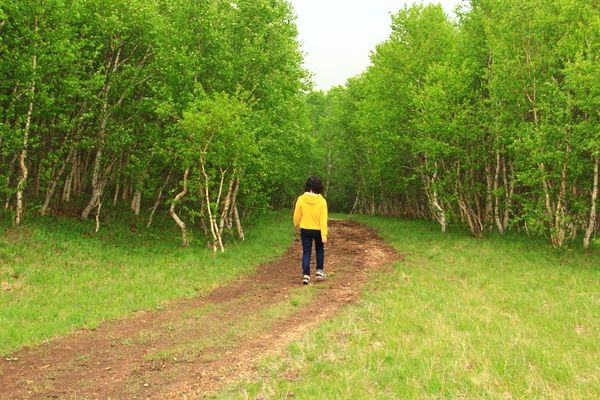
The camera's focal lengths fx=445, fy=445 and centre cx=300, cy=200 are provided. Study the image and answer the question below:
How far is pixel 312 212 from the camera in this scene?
12.9 meters

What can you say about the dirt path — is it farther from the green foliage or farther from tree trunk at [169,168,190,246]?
the green foliage

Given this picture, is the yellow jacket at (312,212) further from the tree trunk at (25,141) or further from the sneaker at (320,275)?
the tree trunk at (25,141)

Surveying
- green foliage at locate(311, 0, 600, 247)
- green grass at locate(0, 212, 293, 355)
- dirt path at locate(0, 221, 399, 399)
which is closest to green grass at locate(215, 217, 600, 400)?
dirt path at locate(0, 221, 399, 399)

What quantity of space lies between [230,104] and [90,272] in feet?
27.0

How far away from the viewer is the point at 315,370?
6.55m

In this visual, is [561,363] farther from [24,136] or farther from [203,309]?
[24,136]

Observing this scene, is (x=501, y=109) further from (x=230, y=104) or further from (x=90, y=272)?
(x=90, y=272)

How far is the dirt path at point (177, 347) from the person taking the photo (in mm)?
6492

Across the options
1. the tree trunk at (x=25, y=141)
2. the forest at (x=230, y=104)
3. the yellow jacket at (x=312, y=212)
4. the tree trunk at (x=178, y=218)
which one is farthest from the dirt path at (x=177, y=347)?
the tree trunk at (x=25, y=141)

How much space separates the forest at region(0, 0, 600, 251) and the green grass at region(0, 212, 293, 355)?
1.40m

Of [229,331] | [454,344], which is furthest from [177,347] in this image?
[454,344]

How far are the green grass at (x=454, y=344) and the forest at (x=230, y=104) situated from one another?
664cm

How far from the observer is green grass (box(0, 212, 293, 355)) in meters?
9.87

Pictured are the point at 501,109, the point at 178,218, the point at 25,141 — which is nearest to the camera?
the point at 25,141
